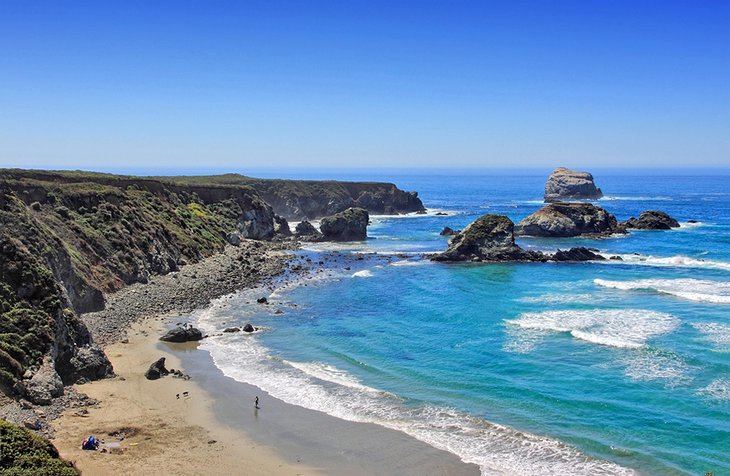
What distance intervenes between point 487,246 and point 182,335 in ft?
148

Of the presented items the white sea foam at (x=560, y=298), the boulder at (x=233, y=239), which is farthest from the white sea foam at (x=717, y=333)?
the boulder at (x=233, y=239)

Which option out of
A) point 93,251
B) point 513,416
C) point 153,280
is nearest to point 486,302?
point 513,416

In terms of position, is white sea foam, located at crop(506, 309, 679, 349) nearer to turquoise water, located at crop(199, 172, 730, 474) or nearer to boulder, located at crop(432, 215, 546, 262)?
turquoise water, located at crop(199, 172, 730, 474)

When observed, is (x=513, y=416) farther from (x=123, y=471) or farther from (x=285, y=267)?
(x=285, y=267)

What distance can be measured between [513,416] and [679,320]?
70.5ft

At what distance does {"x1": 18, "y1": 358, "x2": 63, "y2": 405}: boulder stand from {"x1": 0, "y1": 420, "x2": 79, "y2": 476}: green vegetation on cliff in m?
10.7

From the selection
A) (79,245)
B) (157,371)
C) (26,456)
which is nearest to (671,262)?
(157,371)

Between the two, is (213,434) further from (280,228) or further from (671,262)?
(280,228)

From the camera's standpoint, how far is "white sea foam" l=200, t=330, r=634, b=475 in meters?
22.8

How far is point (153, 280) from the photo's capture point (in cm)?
5588

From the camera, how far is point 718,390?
29188 millimetres

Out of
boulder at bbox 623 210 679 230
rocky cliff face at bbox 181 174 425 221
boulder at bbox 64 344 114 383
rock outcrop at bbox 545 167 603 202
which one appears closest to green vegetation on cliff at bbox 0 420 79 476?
boulder at bbox 64 344 114 383

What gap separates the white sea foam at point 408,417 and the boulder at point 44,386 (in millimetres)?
9069

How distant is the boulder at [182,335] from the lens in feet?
129
